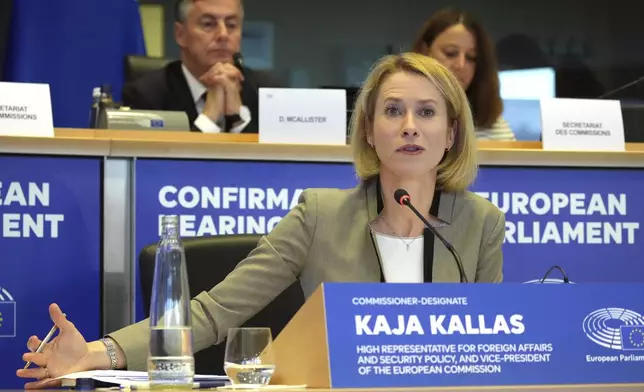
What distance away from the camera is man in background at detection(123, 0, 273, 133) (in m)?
3.99

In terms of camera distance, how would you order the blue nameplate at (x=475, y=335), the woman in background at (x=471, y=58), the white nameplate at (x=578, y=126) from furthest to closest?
the woman in background at (x=471, y=58), the white nameplate at (x=578, y=126), the blue nameplate at (x=475, y=335)

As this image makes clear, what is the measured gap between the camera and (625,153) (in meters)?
3.28

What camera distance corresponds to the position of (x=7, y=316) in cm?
287

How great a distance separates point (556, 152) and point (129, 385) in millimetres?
2037

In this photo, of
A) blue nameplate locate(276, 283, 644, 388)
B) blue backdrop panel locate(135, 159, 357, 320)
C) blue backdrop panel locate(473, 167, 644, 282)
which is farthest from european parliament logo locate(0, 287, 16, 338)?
blue nameplate locate(276, 283, 644, 388)

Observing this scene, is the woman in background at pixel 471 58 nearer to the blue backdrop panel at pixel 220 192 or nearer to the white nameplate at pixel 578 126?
the white nameplate at pixel 578 126

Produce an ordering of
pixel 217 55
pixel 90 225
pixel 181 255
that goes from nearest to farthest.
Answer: pixel 181 255 < pixel 90 225 < pixel 217 55

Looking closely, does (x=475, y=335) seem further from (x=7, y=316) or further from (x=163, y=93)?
(x=163, y=93)

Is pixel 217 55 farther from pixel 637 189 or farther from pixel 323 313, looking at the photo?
pixel 323 313

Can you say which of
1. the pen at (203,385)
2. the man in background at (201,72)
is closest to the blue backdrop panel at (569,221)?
the man in background at (201,72)

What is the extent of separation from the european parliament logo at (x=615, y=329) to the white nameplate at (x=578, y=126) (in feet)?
5.75

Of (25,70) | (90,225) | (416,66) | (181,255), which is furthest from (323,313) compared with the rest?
(25,70)

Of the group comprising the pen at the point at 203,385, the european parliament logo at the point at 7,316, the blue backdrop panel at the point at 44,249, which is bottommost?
the pen at the point at 203,385

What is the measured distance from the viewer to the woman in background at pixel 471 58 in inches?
156
